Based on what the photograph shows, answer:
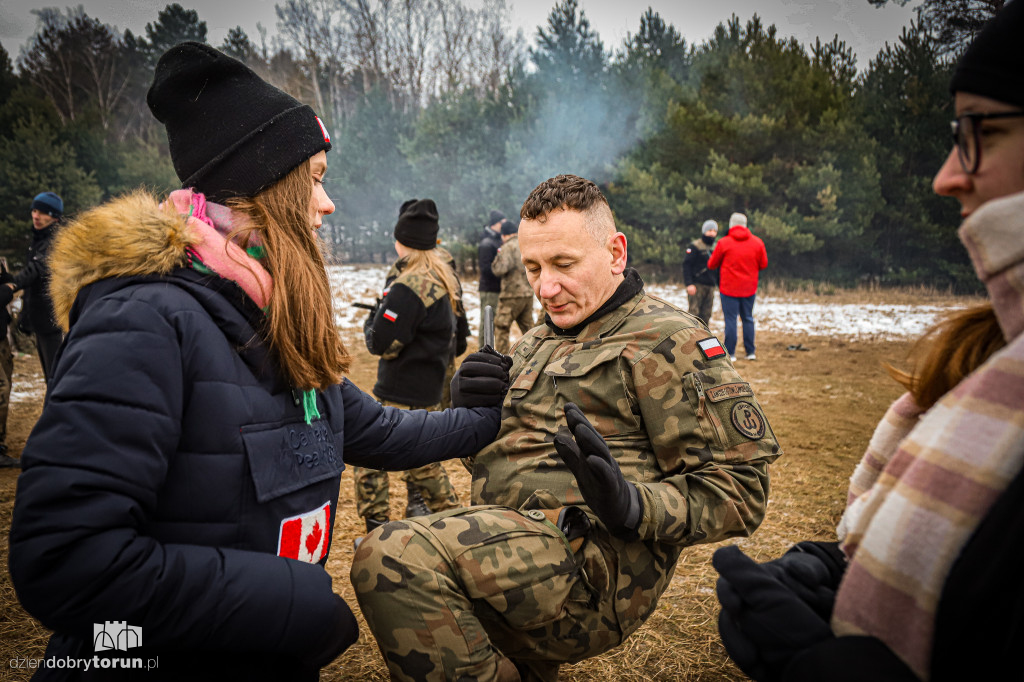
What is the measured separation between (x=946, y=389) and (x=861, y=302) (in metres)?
17.8

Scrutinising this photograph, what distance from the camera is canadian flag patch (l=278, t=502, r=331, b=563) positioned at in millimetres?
1515

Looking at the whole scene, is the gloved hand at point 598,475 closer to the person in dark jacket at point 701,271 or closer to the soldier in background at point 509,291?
the soldier in background at point 509,291

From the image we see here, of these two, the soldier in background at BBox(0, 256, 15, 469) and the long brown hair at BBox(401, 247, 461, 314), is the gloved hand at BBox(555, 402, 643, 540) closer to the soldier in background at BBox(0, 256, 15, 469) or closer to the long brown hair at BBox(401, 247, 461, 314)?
the long brown hair at BBox(401, 247, 461, 314)

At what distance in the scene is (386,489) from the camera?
4.12 m

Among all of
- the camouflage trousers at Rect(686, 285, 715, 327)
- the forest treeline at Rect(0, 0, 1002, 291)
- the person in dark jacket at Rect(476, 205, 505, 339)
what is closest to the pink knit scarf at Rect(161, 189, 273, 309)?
the person in dark jacket at Rect(476, 205, 505, 339)

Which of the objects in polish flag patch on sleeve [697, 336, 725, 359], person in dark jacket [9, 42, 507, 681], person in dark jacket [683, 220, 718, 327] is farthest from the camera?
person in dark jacket [683, 220, 718, 327]

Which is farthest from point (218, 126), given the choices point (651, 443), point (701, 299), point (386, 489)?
point (701, 299)

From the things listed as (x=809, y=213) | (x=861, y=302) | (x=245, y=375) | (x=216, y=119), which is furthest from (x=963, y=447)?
(x=809, y=213)

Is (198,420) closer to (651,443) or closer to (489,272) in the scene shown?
(651,443)

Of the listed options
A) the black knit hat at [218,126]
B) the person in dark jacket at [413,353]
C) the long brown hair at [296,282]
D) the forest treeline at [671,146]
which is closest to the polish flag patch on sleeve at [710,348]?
the long brown hair at [296,282]

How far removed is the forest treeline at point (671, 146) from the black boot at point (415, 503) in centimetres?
1299

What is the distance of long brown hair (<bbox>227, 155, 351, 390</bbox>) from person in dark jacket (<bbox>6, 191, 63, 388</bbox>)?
5928mm

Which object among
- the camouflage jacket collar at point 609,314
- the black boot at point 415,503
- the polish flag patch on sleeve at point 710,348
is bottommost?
the black boot at point 415,503

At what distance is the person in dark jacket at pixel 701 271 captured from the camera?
35.1ft
